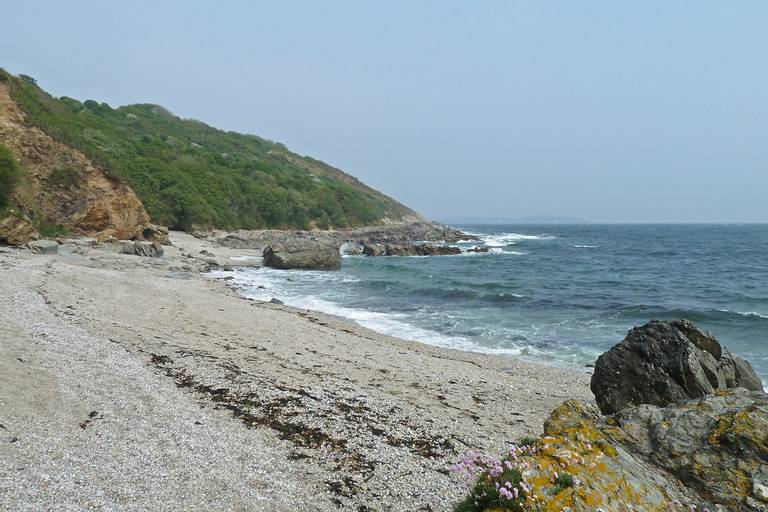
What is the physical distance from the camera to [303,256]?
36438mm

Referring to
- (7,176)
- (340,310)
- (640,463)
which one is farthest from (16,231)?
(640,463)

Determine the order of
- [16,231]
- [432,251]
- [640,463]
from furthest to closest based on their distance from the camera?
1. [432,251]
2. [16,231]
3. [640,463]

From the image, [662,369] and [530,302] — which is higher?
[662,369]

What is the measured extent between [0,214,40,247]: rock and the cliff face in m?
3.55

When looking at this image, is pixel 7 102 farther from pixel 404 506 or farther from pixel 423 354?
pixel 404 506

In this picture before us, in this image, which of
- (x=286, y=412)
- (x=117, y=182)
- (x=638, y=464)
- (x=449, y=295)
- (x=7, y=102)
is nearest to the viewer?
(x=638, y=464)

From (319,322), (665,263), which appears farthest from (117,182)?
(665,263)

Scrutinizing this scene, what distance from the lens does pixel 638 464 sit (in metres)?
4.34

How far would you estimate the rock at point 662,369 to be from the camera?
28.6 ft

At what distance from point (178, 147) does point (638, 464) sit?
85649 millimetres

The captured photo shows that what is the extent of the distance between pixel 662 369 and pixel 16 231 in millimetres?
Answer: 28447

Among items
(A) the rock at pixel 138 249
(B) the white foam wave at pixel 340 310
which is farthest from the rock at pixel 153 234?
(B) the white foam wave at pixel 340 310

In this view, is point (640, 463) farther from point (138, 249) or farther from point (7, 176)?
point (138, 249)

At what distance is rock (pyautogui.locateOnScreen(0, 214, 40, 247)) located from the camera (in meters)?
22.7
